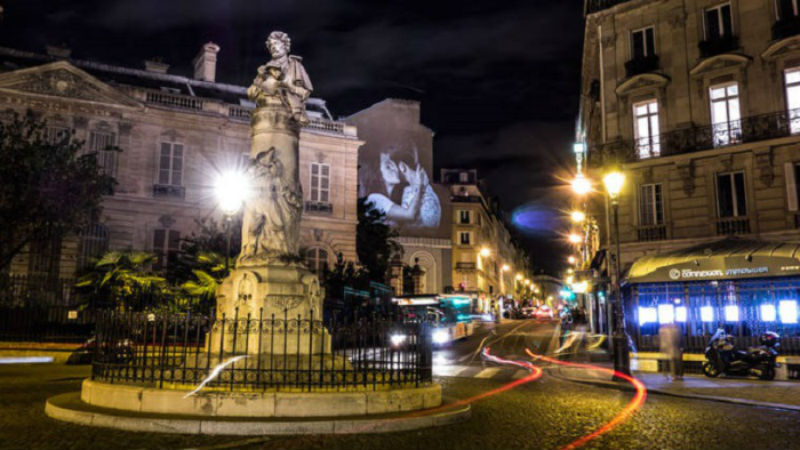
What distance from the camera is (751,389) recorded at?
43.8 ft

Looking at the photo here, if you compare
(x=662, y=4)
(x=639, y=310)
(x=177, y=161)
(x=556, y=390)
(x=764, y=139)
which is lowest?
(x=556, y=390)

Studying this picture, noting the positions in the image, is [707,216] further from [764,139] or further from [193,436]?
[193,436]

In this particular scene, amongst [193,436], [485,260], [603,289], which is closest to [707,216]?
[603,289]

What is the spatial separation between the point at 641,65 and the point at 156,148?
26.1m

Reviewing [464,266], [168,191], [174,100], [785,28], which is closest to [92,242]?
[168,191]

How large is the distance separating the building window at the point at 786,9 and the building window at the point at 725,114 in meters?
2.89

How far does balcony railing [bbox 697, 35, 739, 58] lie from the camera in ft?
80.2

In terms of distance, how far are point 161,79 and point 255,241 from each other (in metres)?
33.1

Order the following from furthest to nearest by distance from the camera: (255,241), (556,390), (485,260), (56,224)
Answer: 1. (485,260)
2. (56,224)
3. (556,390)
4. (255,241)

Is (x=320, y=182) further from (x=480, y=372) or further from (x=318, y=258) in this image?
(x=480, y=372)

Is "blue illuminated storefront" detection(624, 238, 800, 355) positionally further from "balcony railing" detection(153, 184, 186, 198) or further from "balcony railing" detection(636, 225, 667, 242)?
"balcony railing" detection(153, 184, 186, 198)

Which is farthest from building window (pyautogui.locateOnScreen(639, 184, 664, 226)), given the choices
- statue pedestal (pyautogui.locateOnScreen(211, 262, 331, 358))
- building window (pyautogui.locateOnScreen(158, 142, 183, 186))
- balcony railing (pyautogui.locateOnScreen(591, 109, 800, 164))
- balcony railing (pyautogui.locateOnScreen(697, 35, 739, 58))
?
building window (pyautogui.locateOnScreen(158, 142, 183, 186))

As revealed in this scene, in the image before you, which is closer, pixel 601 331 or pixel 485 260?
pixel 601 331

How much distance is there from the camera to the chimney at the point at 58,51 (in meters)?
37.2
